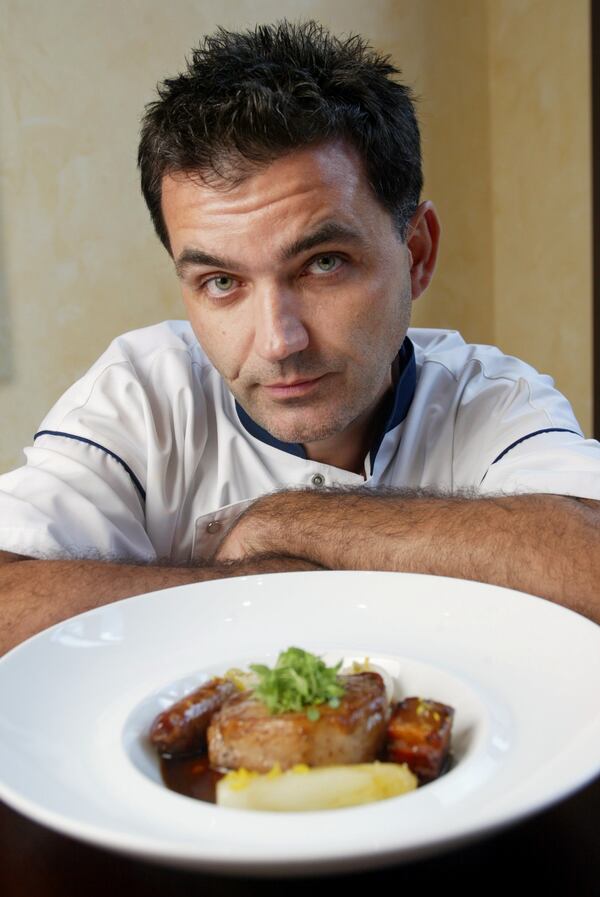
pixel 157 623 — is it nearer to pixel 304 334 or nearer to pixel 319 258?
pixel 304 334

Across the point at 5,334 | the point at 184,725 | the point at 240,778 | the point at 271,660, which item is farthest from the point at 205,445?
the point at 5,334

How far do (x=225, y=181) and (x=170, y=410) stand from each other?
52 cm

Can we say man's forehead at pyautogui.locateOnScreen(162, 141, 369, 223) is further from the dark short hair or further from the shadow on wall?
the shadow on wall

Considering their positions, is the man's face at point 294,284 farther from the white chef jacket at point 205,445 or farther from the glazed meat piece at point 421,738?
the glazed meat piece at point 421,738

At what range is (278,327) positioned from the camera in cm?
150

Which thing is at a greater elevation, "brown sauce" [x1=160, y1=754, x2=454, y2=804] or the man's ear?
the man's ear

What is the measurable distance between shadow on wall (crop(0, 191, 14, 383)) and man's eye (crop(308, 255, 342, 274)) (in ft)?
6.28

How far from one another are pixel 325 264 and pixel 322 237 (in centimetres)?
5

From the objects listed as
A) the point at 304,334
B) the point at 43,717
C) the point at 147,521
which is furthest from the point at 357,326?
the point at 43,717

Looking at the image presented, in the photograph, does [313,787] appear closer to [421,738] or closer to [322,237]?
[421,738]

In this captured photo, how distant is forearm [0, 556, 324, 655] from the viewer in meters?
1.18

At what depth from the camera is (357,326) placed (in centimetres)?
162

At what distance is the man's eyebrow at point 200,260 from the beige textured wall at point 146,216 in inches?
68.9

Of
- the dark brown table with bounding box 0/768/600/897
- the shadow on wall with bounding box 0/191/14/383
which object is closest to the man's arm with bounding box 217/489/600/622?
the dark brown table with bounding box 0/768/600/897
